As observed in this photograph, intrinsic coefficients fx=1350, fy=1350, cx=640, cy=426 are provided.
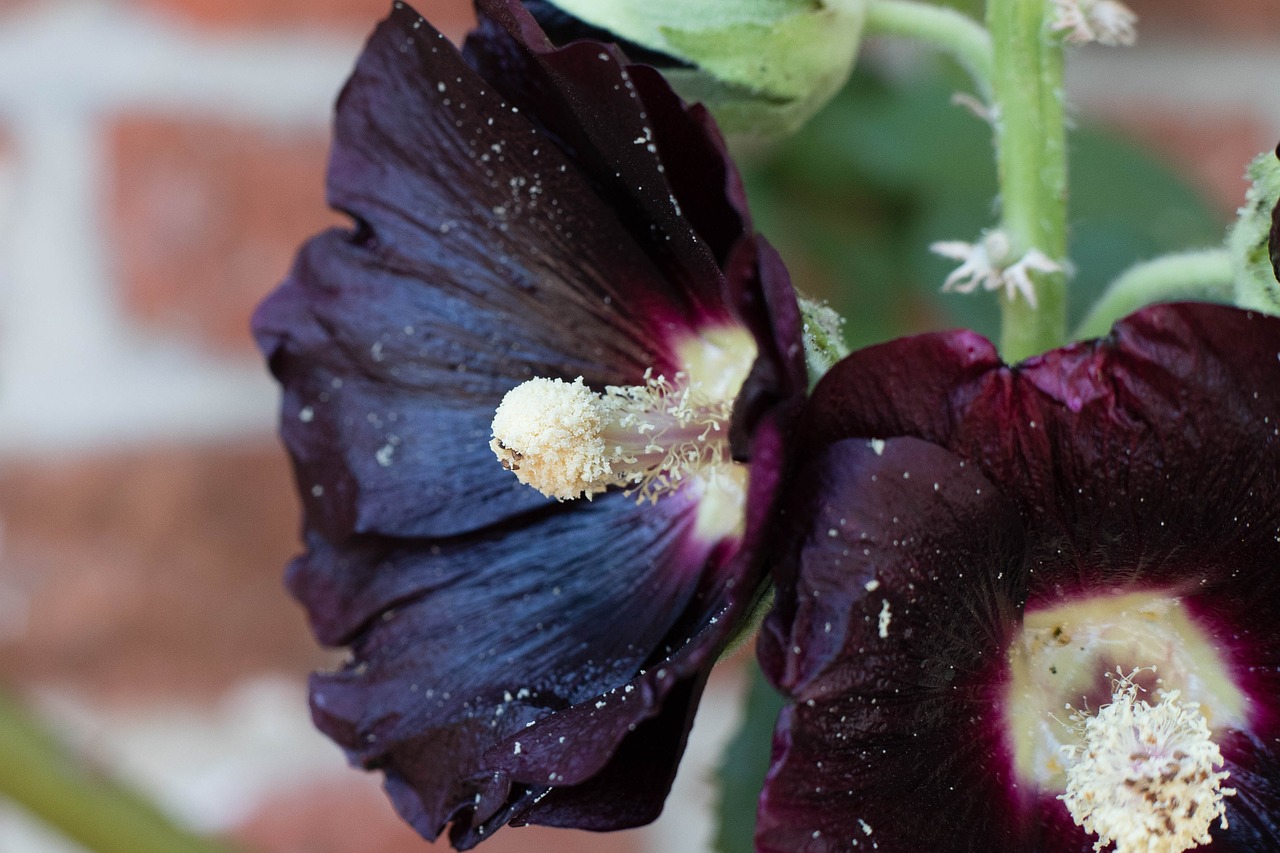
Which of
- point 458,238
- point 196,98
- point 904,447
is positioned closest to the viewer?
point 904,447

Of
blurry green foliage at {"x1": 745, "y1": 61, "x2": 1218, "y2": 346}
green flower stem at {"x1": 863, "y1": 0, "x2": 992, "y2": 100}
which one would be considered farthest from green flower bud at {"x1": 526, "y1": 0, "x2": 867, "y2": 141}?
blurry green foliage at {"x1": 745, "y1": 61, "x2": 1218, "y2": 346}

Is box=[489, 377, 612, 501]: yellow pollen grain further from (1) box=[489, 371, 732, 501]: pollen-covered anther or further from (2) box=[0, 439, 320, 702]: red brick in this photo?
(2) box=[0, 439, 320, 702]: red brick

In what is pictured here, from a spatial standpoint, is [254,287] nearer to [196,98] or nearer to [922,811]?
[196,98]

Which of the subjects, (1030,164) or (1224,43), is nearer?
(1030,164)

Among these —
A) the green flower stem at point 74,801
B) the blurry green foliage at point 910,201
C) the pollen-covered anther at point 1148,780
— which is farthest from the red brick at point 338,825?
the pollen-covered anther at point 1148,780

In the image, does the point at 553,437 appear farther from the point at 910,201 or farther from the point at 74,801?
the point at 910,201

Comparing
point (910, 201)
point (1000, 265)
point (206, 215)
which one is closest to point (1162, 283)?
point (1000, 265)

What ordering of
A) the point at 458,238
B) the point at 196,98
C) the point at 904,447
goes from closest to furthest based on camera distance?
the point at 904,447 → the point at 458,238 → the point at 196,98

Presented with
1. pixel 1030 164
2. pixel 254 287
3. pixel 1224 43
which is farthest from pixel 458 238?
pixel 1224 43
